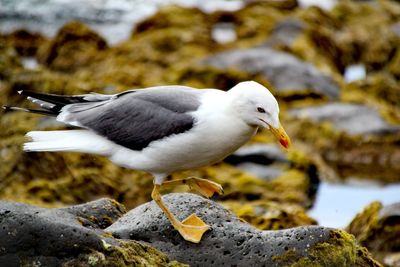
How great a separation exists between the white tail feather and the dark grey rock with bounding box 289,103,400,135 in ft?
27.4

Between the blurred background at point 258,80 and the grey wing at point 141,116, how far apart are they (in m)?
2.33

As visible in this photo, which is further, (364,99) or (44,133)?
(364,99)

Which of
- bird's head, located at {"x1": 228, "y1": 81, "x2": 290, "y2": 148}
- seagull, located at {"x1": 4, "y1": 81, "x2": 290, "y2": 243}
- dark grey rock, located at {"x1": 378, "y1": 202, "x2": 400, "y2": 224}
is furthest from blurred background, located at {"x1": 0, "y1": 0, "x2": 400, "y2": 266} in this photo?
bird's head, located at {"x1": 228, "y1": 81, "x2": 290, "y2": 148}

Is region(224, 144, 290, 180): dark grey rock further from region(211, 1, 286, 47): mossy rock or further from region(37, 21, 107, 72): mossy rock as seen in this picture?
region(37, 21, 107, 72): mossy rock

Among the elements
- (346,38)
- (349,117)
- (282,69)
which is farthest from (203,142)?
(346,38)

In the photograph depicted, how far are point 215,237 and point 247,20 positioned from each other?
1503 centimetres

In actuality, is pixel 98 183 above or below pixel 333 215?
above

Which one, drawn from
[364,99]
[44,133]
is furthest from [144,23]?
[44,133]

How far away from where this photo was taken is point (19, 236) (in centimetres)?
532

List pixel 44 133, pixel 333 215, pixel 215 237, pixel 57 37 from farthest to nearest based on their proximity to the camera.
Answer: pixel 57 37, pixel 333 215, pixel 44 133, pixel 215 237

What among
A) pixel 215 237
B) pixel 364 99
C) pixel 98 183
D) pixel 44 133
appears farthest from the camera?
pixel 364 99

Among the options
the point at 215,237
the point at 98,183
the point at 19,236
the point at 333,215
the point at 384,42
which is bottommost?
the point at 384,42

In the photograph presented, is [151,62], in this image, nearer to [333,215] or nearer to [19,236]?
[333,215]

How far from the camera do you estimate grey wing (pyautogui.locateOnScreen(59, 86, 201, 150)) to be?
642cm
